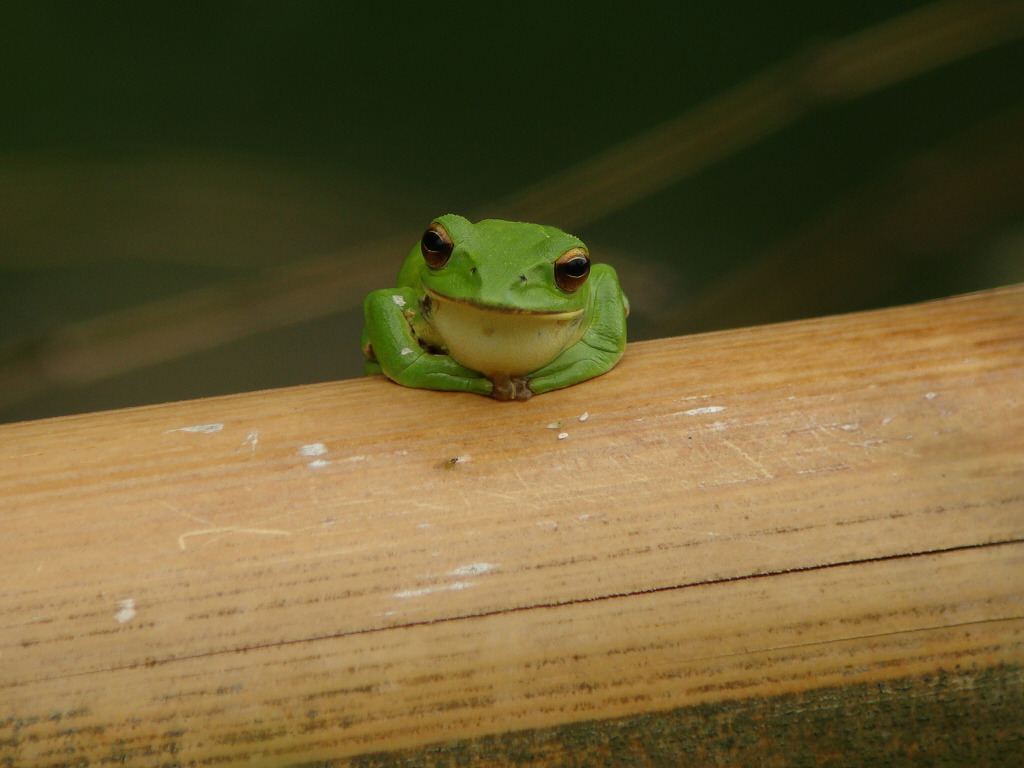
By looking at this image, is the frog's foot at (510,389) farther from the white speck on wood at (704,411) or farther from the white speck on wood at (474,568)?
the white speck on wood at (474,568)

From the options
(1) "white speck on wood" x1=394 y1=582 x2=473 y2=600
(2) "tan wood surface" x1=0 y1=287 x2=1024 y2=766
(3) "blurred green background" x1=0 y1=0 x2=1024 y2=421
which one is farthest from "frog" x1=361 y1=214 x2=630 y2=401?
(3) "blurred green background" x1=0 y1=0 x2=1024 y2=421

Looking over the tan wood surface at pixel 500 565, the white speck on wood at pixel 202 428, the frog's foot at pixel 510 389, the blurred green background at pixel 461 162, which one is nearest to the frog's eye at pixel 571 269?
the frog's foot at pixel 510 389

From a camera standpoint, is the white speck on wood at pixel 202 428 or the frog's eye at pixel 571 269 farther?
the frog's eye at pixel 571 269

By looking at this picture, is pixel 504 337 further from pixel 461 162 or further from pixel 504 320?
pixel 461 162

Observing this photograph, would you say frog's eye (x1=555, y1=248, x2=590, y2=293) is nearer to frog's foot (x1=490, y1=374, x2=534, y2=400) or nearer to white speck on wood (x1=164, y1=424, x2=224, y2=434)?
frog's foot (x1=490, y1=374, x2=534, y2=400)

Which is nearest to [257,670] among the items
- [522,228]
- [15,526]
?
[15,526]

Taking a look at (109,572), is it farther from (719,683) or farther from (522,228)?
(522,228)
